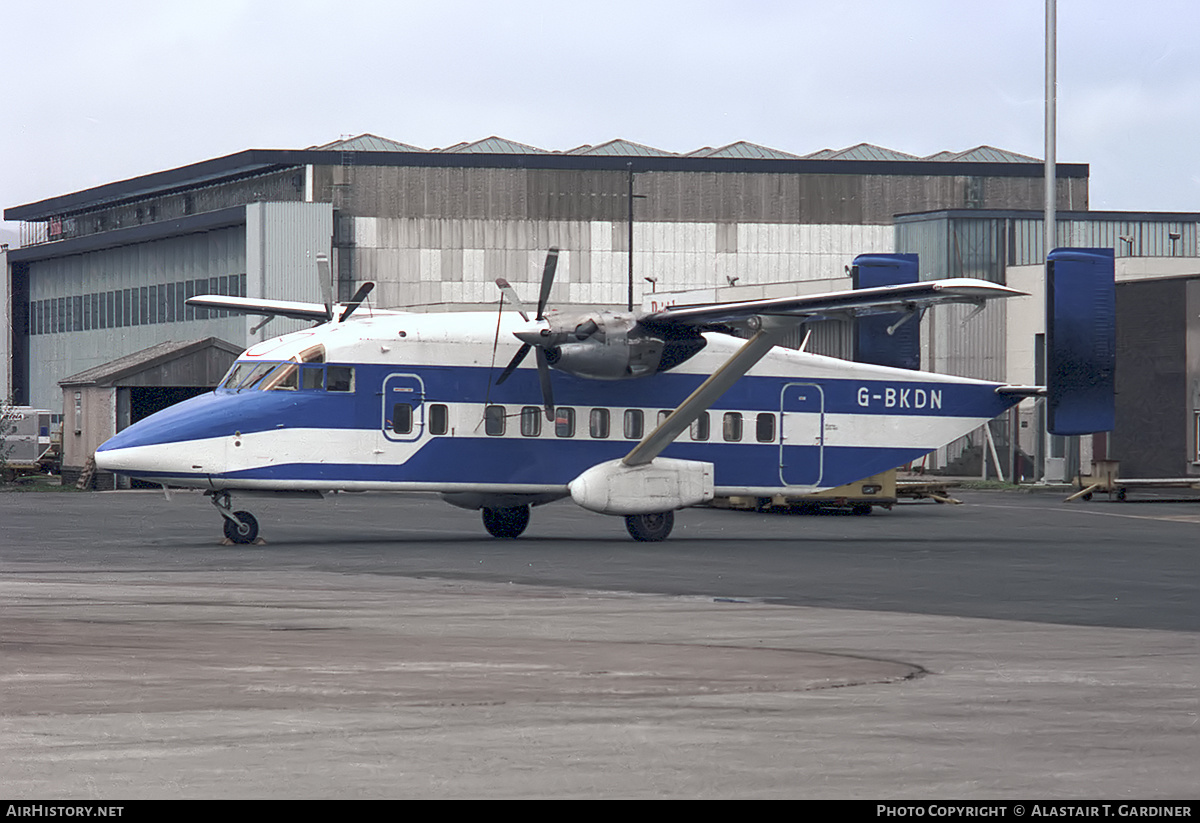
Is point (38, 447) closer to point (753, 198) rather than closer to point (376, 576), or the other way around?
point (753, 198)

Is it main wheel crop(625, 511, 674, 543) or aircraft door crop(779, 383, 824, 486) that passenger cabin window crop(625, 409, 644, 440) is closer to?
main wheel crop(625, 511, 674, 543)

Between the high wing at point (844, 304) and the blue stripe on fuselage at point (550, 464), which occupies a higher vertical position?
the high wing at point (844, 304)

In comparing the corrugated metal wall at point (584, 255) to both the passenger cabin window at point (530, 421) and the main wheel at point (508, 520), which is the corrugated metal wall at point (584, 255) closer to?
A: the main wheel at point (508, 520)

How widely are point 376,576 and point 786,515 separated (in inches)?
834

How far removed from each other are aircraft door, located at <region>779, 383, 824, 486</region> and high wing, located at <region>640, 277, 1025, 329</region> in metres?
2.74

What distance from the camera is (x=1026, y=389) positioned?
3000 cm

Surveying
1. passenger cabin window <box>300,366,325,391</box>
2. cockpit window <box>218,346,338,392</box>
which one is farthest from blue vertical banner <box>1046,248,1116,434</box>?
passenger cabin window <box>300,366,325,391</box>

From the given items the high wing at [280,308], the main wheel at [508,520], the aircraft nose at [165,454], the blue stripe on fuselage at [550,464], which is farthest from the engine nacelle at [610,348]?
Result: the aircraft nose at [165,454]

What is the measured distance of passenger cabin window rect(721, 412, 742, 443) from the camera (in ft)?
96.5

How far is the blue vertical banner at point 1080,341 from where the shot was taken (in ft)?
93.2

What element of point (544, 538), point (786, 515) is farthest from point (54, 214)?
point (544, 538)

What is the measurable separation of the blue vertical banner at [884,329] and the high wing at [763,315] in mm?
5764

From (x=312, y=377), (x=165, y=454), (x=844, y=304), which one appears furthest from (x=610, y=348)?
(x=165, y=454)
